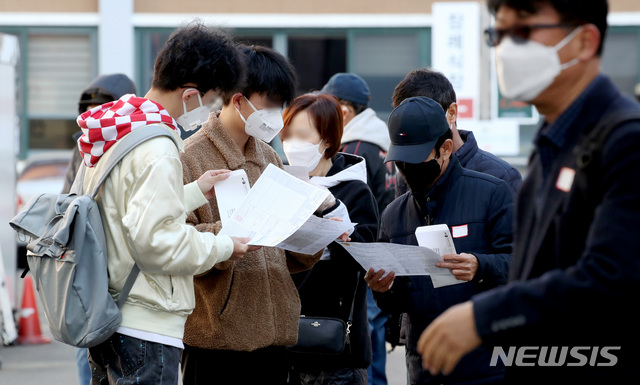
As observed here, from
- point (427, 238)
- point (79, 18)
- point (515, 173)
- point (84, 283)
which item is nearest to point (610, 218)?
point (427, 238)

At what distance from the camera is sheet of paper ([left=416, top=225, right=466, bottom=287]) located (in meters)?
3.20

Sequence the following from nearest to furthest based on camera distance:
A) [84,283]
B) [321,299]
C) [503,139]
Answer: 1. [84,283]
2. [321,299]
3. [503,139]

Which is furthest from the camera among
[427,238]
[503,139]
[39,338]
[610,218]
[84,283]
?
[503,139]

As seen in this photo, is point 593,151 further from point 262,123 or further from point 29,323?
point 29,323

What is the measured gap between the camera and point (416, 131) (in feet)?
11.0

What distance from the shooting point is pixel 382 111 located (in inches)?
626

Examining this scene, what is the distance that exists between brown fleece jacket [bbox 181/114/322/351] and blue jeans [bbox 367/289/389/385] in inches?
91.6

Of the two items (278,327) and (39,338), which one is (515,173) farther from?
(39,338)

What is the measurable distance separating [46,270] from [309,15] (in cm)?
1348

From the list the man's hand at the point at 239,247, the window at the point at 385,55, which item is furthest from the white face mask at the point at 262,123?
the window at the point at 385,55

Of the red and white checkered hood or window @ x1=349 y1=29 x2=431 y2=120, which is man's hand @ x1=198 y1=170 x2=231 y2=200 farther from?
window @ x1=349 y1=29 x2=431 y2=120

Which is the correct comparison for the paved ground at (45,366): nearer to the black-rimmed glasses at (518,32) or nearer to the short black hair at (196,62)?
the short black hair at (196,62)

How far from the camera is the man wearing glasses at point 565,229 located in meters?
1.83

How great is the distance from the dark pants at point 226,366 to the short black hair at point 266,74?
102cm
